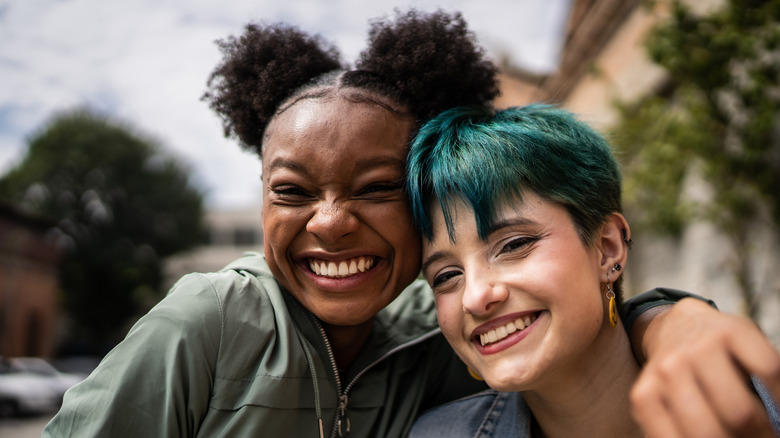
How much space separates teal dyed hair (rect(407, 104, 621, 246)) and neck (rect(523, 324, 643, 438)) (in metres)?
0.40

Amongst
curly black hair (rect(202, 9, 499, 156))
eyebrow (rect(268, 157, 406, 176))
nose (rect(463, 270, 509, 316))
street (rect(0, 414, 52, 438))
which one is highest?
curly black hair (rect(202, 9, 499, 156))

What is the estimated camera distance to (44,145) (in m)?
26.0

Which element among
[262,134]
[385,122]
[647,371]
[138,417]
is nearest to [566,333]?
[647,371]

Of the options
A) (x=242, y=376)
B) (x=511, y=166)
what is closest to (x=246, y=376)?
(x=242, y=376)

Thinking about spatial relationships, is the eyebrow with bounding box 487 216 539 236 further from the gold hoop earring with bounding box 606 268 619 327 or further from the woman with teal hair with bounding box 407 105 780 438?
the gold hoop earring with bounding box 606 268 619 327

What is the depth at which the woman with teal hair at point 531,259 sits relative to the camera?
186cm

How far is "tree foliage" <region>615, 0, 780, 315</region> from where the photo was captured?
4.78m

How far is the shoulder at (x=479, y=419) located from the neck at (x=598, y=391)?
208 mm

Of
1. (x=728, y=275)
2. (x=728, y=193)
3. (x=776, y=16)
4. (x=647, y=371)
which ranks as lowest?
(x=728, y=275)

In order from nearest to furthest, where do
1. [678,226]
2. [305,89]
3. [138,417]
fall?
[138,417], [305,89], [678,226]

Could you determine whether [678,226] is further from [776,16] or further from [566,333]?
[566,333]

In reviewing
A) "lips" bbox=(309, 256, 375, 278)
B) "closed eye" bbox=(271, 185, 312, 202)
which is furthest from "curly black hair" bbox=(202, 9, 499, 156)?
"lips" bbox=(309, 256, 375, 278)

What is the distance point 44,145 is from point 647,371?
29269 mm

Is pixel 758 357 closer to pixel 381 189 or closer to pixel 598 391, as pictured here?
pixel 598 391
